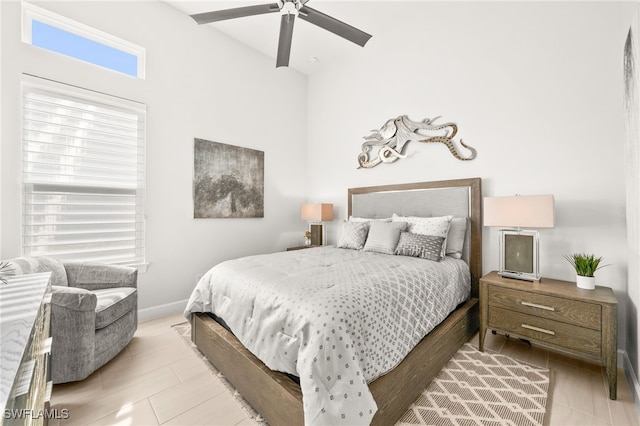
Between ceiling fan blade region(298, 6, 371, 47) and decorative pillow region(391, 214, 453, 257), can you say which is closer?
ceiling fan blade region(298, 6, 371, 47)

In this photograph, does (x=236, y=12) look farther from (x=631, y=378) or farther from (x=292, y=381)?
(x=631, y=378)

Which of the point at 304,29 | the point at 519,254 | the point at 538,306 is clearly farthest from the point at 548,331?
the point at 304,29

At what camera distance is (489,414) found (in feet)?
5.09

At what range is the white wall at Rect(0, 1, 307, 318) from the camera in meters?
2.24

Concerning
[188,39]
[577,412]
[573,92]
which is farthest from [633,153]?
[188,39]

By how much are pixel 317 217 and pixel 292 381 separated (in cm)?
267

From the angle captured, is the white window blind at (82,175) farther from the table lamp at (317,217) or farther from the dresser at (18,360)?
the table lamp at (317,217)

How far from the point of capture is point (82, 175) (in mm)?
2572

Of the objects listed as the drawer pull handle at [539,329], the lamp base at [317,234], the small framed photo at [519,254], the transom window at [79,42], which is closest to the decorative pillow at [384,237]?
the small framed photo at [519,254]

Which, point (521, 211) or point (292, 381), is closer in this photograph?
point (292, 381)

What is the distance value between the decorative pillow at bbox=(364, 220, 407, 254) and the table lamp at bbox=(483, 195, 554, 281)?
82 cm

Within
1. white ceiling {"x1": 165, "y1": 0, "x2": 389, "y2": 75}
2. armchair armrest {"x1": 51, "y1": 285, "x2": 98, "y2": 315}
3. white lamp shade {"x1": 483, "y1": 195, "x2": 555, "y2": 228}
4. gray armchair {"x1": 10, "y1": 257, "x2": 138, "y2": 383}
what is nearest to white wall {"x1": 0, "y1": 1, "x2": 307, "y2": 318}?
white ceiling {"x1": 165, "y1": 0, "x2": 389, "y2": 75}

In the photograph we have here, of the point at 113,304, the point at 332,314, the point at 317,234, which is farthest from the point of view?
the point at 317,234

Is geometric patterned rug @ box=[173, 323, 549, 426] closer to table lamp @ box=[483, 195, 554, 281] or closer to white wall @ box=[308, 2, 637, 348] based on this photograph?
table lamp @ box=[483, 195, 554, 281]
